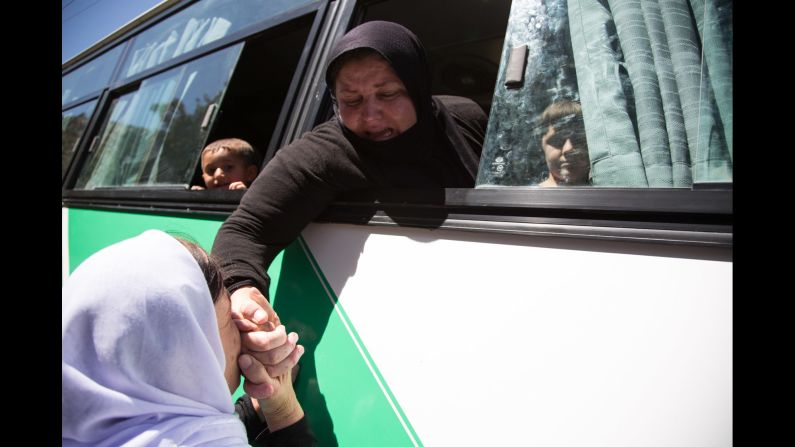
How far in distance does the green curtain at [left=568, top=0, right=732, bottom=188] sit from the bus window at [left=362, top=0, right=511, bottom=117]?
6.12 ft

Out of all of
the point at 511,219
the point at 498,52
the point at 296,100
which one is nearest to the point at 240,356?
the point at 511,219

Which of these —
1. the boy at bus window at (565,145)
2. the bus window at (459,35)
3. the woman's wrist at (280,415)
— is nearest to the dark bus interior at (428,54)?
the bus window at (459,35)

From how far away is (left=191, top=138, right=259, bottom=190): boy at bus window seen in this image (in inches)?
119

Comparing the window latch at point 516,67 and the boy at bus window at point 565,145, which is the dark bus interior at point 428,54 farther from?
the boy at bus window at point 565,145

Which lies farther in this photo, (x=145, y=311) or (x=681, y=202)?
(x=681, y=202)

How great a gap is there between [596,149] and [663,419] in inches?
22.0

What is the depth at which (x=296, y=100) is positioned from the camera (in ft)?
6.17

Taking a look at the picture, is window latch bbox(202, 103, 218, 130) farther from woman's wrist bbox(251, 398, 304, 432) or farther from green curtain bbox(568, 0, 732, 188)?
green curtain bbox(568, 0, 732, 188)

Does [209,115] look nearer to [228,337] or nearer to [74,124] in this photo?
[228,337]

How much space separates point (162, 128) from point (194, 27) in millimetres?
713

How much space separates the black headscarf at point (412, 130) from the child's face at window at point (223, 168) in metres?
1.72

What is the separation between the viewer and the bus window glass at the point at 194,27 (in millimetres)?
2348

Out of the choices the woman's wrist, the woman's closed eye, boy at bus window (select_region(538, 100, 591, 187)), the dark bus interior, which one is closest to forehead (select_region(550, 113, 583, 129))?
boy at bus window (select_region(538, 100, 591, 187))
